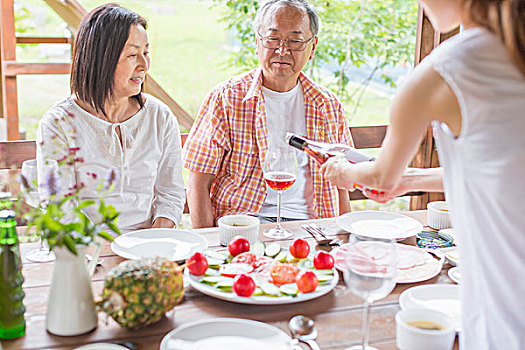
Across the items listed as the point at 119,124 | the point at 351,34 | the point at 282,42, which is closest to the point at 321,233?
the point at 119,124

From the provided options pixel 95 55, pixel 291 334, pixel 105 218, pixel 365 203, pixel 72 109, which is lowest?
pixel 365 203

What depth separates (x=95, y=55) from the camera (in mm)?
2049

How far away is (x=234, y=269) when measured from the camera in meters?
1.47

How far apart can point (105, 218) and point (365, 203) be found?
3951mm

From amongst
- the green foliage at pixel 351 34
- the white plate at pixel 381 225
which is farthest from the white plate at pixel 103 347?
the green foliage at pixel 351 34

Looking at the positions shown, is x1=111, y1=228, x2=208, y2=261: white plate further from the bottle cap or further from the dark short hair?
the dark short hair

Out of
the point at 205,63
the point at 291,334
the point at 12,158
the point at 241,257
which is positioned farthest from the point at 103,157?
the point at 205,63

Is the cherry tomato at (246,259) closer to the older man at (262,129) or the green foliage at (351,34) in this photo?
the older man at (262,129)

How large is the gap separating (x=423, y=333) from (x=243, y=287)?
16.5 inches

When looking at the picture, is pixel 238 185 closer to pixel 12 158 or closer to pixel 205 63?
pixel 12 158

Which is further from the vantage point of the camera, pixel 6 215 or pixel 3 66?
pixel 3 66

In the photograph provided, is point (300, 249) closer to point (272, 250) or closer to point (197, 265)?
point (272, 250)

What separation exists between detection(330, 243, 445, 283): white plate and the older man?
0.79 meters

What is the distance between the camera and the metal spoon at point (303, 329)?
1.20 m
